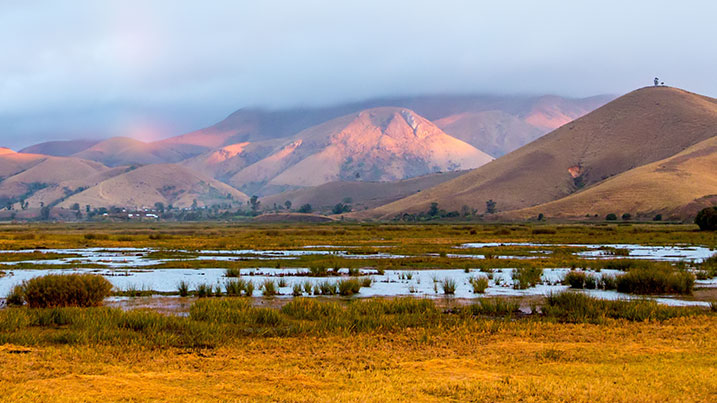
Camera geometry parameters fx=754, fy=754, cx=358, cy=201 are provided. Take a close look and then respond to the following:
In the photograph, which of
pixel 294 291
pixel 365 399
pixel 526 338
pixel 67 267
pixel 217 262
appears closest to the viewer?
pixel 365 399

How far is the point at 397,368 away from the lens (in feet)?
47.3

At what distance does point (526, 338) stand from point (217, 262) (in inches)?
1159

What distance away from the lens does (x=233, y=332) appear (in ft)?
60.5

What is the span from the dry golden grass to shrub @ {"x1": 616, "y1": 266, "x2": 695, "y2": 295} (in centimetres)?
983

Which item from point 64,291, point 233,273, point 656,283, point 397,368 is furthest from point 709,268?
point 64,291

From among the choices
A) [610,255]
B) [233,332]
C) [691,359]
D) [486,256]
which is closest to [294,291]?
[233,332]

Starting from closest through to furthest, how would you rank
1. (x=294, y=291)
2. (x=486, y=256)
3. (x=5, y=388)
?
(x=5, y=388) < (x=294, y=291) < (x=486, y=256)

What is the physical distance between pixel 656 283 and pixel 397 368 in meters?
17.3

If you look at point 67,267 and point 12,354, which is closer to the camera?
point 12,354

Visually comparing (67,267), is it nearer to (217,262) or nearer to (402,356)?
(217,262)

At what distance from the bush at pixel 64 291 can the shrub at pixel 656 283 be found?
18921 millimetres

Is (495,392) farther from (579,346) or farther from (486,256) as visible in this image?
(486,256)

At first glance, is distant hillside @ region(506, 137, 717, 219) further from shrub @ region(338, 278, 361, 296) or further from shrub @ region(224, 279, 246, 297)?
shrub @ region(224, 279, 246, 297)

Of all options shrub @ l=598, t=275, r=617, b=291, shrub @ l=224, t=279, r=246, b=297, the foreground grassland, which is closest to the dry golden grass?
the foreground grassland
